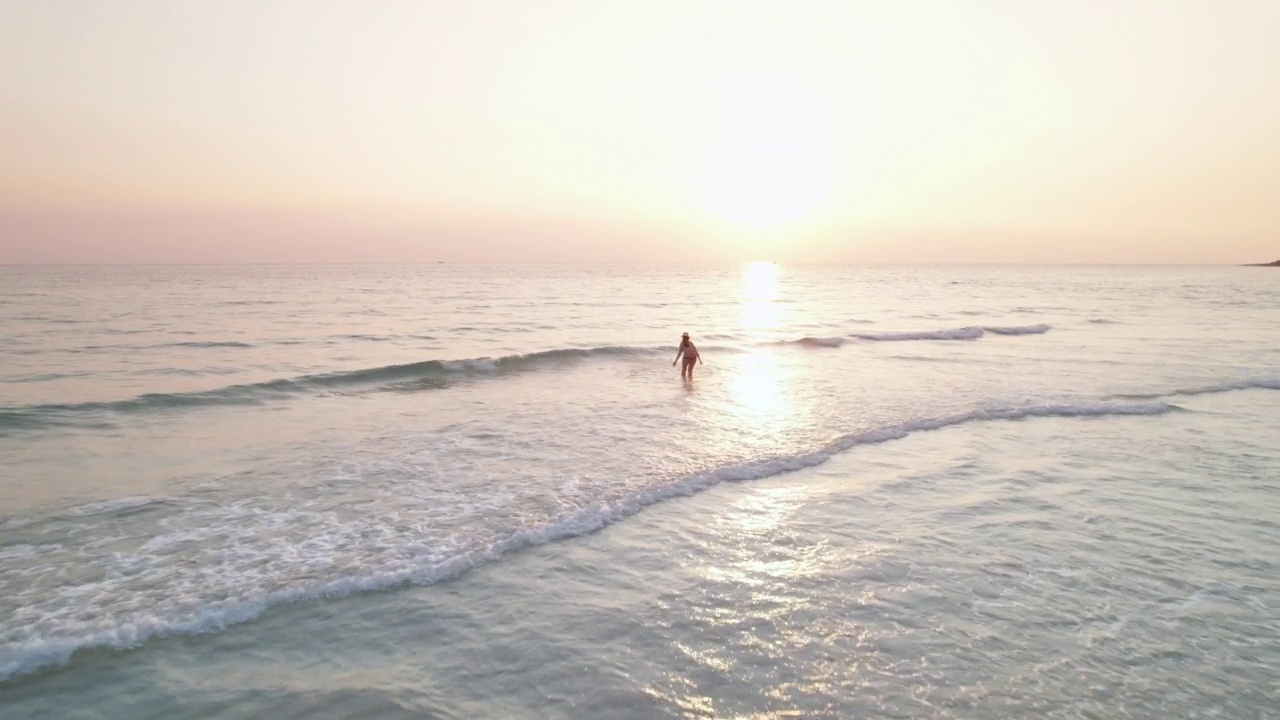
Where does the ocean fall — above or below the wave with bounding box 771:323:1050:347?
below

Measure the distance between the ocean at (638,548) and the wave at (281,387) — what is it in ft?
0.68

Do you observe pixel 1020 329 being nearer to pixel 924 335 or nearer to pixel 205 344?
pixel 924 335

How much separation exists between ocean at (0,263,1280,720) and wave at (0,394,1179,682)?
0.13 feet

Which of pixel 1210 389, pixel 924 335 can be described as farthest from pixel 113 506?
pixel 924 335

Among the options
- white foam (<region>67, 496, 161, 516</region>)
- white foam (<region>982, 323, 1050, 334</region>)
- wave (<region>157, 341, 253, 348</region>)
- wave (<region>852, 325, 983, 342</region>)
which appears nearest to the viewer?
white foam (<region>67, 496, 161, 516</region>)

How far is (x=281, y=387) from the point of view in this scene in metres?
21.3

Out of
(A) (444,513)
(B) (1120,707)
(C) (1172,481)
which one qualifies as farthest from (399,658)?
(C) (1172,481)

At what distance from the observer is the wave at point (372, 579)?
6.70 m

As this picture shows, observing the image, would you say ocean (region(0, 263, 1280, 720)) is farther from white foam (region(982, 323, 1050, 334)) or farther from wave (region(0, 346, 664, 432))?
white foam (region(982, 323, 1050, 334))

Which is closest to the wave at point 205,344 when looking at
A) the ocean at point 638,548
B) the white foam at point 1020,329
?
the ocean at point 638,548

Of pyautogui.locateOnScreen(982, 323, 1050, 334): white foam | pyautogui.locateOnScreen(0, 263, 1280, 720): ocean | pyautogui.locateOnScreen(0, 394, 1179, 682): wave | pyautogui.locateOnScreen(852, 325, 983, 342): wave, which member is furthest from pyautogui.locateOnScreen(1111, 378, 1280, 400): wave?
pyautogui.locateOnScreen(982, 323, 1050, 334): white foam

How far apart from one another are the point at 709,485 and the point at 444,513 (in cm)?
442

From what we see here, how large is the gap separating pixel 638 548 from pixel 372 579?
10.8 feet

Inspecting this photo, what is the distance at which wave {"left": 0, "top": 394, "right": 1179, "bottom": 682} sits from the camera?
670cm
